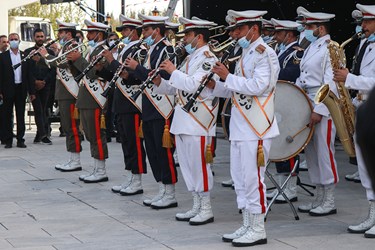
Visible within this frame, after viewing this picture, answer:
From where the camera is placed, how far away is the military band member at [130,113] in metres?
8.21

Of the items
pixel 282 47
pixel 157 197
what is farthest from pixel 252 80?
pixel 282 47

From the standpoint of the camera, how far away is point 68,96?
34.0ft

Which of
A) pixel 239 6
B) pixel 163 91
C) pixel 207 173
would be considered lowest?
pixel 207 173

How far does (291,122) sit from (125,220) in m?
1.73

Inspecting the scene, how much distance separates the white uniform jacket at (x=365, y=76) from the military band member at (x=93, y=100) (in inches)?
147

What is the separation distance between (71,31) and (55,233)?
432 centimetres

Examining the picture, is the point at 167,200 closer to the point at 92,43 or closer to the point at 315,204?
the point at 315,204

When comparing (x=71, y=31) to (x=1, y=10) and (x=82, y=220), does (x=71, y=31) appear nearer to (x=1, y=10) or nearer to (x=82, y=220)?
(x=82, y=220)

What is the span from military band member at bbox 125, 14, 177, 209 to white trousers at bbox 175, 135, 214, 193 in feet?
1.93

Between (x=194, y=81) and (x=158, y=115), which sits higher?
(x=194, y=81)

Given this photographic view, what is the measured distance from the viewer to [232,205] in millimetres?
7832

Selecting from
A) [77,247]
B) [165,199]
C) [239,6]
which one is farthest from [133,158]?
[239,6]

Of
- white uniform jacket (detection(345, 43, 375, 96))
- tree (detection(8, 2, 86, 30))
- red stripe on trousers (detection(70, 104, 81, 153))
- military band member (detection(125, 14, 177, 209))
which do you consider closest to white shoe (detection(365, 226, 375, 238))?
white uniform jacket (detection(345, 43, 375, 96))

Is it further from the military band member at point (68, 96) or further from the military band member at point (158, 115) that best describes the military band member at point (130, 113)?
the military band member at point (68, 96)
